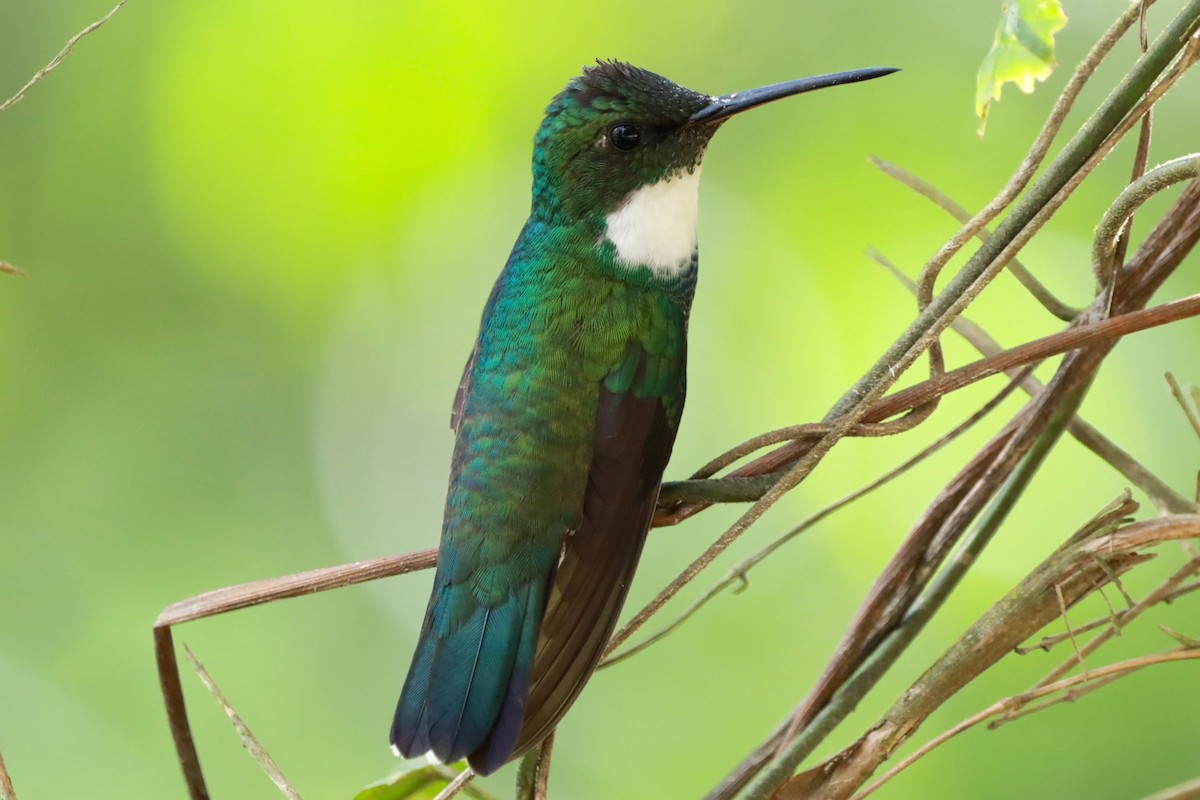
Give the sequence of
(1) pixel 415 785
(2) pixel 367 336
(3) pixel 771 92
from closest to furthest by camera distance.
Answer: (1) pixel 415 785
(3) pixel 771 92
(2) pixel 367 336

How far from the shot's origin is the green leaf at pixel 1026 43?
1700 mm

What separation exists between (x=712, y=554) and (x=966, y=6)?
3987mm

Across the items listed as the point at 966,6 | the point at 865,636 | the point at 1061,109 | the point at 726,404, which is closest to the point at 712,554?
the point at 865,636

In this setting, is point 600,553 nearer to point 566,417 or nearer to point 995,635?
point 566,417

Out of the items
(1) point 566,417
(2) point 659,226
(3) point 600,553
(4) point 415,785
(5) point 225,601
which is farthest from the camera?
(2) point 659,226

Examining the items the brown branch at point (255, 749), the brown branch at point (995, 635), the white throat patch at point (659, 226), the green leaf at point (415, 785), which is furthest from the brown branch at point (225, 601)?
the white throat patch at point (659, 226)

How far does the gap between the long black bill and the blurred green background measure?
186 cm

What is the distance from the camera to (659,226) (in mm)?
2602

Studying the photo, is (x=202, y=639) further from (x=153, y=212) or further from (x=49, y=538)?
(x=153, y=212)

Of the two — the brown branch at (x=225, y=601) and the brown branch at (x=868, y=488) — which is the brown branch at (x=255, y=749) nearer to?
the brown branch at (x=225, y=601)

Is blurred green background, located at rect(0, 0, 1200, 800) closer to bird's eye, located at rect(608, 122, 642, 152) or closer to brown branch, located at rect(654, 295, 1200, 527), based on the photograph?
bird's eye, located at rect(608, 122, 642, 152)

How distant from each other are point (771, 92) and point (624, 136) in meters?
0.39

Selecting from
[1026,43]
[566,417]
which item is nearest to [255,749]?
[566,417]

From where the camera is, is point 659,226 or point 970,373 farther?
point 659,226
